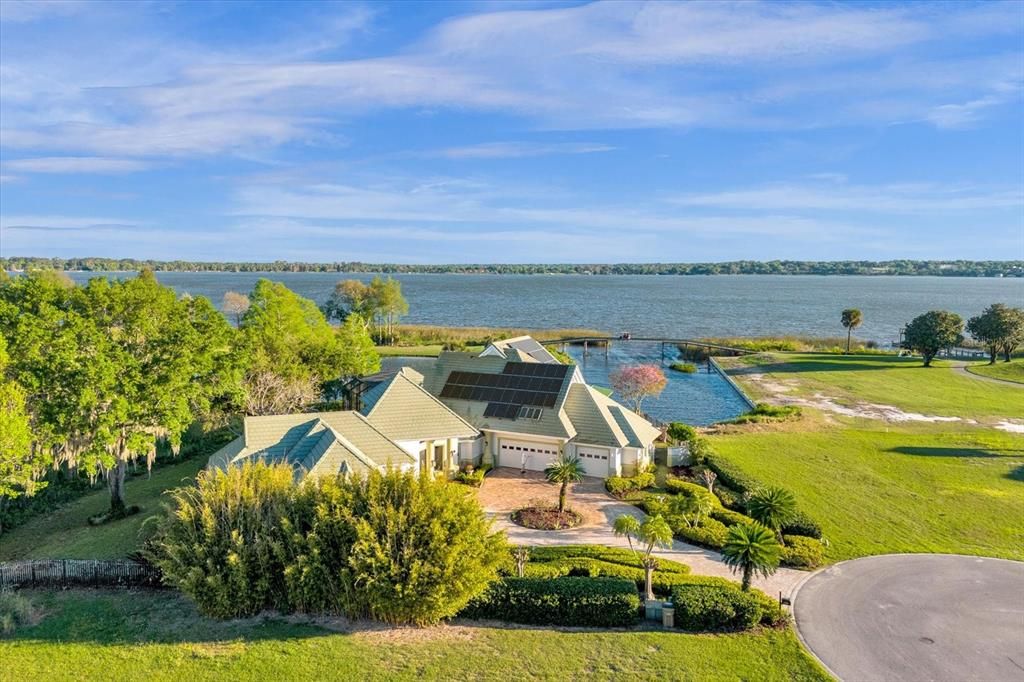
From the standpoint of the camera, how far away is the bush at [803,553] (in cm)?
2364

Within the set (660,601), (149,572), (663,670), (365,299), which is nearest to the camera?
(663,670)

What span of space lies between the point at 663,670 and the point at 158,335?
27.2 meters

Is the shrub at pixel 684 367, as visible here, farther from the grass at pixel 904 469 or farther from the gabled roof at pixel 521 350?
the gabled roof at pixel 521 350

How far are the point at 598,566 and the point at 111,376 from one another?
72.7 ft

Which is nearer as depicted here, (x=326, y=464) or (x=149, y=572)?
(x=149, y=572)

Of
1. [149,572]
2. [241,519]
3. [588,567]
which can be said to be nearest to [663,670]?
[588,567]

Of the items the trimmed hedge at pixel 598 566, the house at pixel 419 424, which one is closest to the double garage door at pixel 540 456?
the house at pixel 419 424

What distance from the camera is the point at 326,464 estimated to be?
2608 cm

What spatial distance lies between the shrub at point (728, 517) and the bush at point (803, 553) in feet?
9.01

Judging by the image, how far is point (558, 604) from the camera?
19.8m

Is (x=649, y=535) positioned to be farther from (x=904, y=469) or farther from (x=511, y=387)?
(x=904, y=469)

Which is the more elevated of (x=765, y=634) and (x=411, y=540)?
(x=411, y=540)

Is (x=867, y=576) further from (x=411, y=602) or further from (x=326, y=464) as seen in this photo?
(x=326, y=464)

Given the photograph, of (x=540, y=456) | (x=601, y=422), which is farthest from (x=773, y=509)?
(x=540, y=456)
